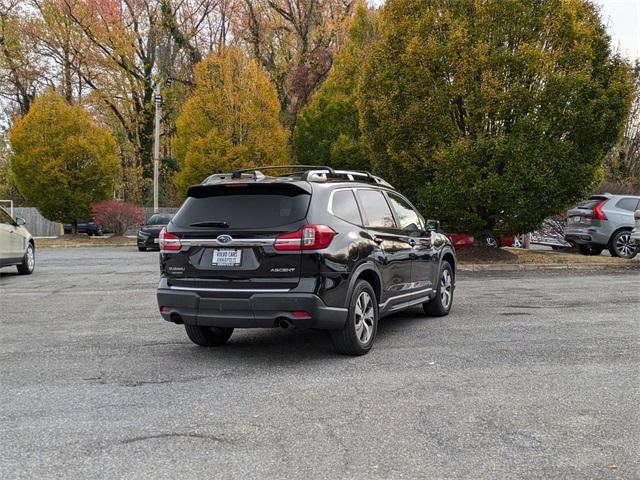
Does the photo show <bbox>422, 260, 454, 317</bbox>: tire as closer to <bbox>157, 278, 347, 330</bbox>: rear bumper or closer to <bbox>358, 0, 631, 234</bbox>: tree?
<bbox>157, 278, 347, 330</bbox>: rear bumper

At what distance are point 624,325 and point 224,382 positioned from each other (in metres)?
5.08

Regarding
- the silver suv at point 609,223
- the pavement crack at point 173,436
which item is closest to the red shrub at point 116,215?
the silver suv at point 609,223

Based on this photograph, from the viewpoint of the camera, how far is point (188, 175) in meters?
30.4

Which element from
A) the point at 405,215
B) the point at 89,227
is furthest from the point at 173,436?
the point at 89,227

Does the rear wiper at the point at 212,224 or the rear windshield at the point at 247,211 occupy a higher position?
the rear windshield at the point at 247,211

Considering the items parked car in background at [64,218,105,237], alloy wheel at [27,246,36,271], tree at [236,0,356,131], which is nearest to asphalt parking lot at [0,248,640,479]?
alloy wheel at [27,246,36,271]

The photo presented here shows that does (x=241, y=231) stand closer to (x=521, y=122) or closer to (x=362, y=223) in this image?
(x=362, y=223)

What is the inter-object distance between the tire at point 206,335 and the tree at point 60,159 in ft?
82.4

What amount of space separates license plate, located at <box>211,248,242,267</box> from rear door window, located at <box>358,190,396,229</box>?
57.9 inches

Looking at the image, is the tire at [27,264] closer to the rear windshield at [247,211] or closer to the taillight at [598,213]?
the rear windshield at [247,211]

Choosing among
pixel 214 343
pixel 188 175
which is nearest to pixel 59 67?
pixel 188 175

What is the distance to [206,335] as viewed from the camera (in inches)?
266

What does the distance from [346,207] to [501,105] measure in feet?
30.5

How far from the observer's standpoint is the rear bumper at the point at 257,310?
5.71 metres
